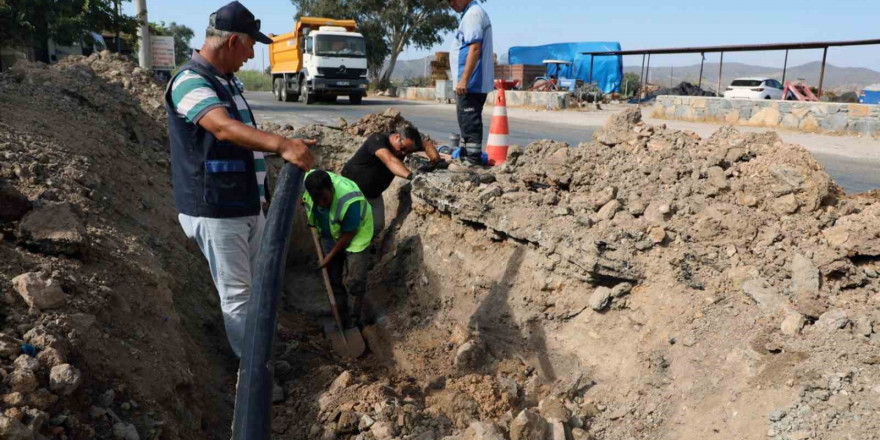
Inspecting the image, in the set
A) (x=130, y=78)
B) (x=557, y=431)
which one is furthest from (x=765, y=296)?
(x=130, y=78)

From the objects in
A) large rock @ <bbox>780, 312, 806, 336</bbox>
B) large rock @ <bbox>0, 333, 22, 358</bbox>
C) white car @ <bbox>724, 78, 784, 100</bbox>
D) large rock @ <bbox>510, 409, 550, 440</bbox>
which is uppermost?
white car @ <bbox>724, 78, 784, 100</bbox>

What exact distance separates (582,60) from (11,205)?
31231 mm

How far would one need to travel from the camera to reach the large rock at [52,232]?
288 centimetres

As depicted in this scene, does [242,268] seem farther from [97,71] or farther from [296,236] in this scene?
[97,71]

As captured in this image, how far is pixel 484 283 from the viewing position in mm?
4512

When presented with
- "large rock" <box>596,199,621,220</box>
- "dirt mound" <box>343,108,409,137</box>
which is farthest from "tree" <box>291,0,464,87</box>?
"large rock" <box>596,199,621,220</box>

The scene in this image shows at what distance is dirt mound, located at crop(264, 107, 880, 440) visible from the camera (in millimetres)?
2809

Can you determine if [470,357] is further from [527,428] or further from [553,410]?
[527,428]

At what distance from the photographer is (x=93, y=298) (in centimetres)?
274

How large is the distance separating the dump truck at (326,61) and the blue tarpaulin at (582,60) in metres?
11.5

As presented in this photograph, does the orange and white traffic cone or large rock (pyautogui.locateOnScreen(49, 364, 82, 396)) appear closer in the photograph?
large rock (pyautogui.locateOnScreen(49, 364, 82, 396))

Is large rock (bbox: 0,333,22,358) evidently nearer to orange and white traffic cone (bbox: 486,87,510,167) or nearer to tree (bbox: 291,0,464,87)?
orange and white traffic cone (bbox: 486,87,510,167)

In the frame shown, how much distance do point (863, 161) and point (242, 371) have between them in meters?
9.27

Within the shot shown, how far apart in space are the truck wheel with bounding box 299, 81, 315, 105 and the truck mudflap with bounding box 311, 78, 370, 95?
57 centimetres
